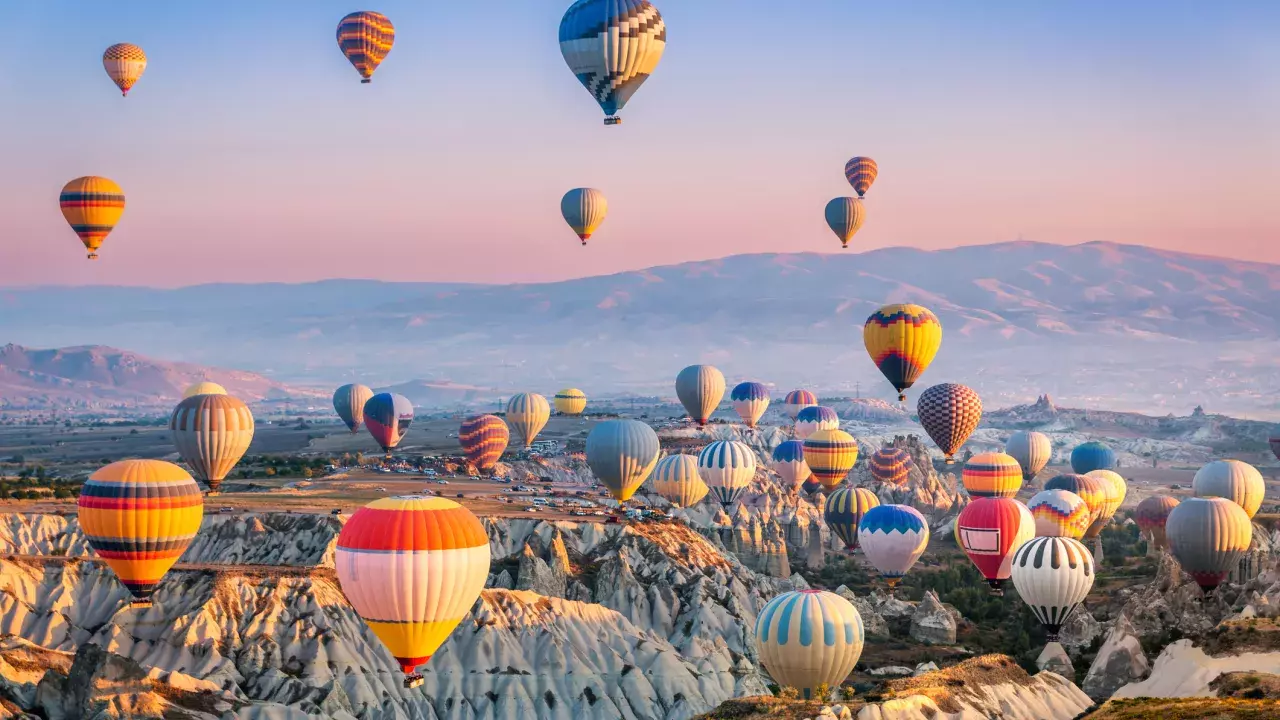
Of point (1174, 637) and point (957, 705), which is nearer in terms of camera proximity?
→ point (957, 705)

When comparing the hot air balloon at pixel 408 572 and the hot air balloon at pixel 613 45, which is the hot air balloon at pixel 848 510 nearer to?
the hot air balloon at pixel 613 45

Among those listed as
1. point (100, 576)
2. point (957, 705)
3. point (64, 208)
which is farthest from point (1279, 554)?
point (64, 208)

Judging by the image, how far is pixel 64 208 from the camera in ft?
355

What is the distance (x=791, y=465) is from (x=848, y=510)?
26.1m

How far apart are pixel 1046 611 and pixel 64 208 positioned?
5929 centimetres

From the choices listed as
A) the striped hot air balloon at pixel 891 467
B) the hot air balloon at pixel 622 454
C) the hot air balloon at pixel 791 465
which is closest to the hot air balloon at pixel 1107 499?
the hot air balloon at pixel 791 465

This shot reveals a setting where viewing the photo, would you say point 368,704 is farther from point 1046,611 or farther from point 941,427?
point 941,427

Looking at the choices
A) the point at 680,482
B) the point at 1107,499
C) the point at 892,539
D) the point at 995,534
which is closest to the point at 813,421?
the point at 1107,499

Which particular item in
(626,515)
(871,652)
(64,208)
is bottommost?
A: (871,652)

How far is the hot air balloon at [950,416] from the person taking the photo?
10781cm

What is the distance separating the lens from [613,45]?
7612cm

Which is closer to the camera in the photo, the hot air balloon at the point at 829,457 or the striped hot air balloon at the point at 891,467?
the hot air balloon at the point at 829,457

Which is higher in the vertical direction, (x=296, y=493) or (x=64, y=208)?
(x=64, y=208)

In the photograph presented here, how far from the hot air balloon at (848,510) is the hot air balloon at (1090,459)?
1642 inches
